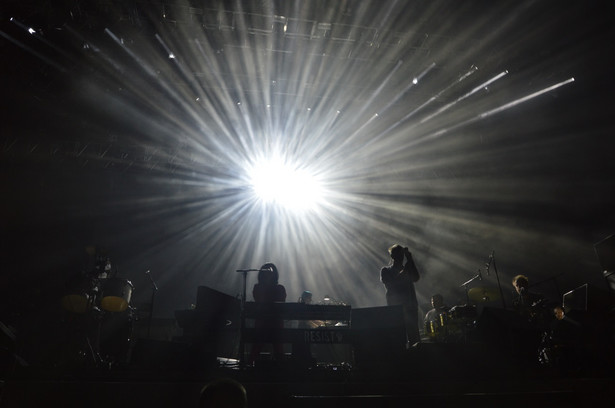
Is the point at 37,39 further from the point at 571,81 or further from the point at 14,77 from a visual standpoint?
the point at 571,81

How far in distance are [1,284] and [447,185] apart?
11646mm

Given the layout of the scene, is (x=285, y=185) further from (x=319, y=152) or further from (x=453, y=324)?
(x=453, y=324)

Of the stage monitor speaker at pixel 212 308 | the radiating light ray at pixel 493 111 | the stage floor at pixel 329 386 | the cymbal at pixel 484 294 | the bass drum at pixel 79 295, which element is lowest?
the stage floor at pixel 329 386

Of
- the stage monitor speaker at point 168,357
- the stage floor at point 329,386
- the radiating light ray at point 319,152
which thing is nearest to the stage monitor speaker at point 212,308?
the stage monitor speaker at point 168,357

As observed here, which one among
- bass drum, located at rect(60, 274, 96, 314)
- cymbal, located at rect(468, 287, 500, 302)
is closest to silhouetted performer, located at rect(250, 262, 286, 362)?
bass drum, located at rect(60, 274, 96, 314)

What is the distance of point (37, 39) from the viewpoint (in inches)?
265

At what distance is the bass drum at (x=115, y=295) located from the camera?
6402 mm

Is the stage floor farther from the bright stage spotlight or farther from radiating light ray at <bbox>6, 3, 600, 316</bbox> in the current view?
the bright stage spotlight

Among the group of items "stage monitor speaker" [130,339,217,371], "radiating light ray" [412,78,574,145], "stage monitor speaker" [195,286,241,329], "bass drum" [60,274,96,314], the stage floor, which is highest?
"radiating light ray" [412,78,574,145]

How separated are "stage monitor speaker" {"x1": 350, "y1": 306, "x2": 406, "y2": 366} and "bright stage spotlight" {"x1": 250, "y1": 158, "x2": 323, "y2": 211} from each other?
787 centimetres

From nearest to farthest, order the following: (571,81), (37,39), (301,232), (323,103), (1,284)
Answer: (37,39), (571,81), (1,284), (323,103), (301,232)

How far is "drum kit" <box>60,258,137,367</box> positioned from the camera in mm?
5512

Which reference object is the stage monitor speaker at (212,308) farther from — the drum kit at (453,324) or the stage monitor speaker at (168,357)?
the drum kit at (453,324)

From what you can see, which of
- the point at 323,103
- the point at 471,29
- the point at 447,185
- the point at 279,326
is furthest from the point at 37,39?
the point at 447,185
